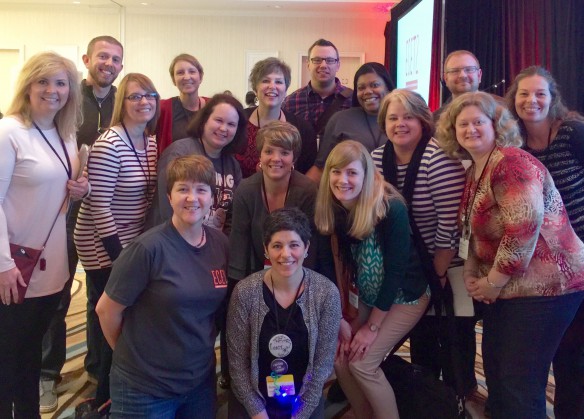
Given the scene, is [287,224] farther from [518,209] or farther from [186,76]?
[186,76]

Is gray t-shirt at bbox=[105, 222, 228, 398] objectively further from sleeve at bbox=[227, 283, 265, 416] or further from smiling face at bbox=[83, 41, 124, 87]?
smiling face at bbox=[83, 41, 124, 87]

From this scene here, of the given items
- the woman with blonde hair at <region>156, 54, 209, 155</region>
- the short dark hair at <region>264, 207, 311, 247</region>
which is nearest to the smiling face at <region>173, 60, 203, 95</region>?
the woman with blonde hair at <region>156, 54, 209, 155</region>

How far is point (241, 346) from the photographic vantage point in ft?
6.18

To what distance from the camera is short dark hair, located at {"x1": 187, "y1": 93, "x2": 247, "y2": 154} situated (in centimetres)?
237

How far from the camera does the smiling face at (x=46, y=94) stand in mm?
1850

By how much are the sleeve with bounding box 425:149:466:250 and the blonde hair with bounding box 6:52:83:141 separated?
1476mm

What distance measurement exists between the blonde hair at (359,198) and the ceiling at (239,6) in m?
5.42

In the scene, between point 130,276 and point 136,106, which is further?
point 136,106

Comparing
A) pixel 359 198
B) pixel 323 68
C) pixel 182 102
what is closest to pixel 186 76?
pixel 182 102

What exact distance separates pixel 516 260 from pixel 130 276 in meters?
1.32

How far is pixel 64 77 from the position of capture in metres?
1.90

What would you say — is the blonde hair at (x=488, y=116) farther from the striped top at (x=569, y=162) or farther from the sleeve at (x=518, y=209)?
the striped top at (x=569, y=162)

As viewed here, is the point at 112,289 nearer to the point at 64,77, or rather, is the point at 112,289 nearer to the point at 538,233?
the point at 64,77

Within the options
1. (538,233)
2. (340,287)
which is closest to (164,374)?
(340,287)
